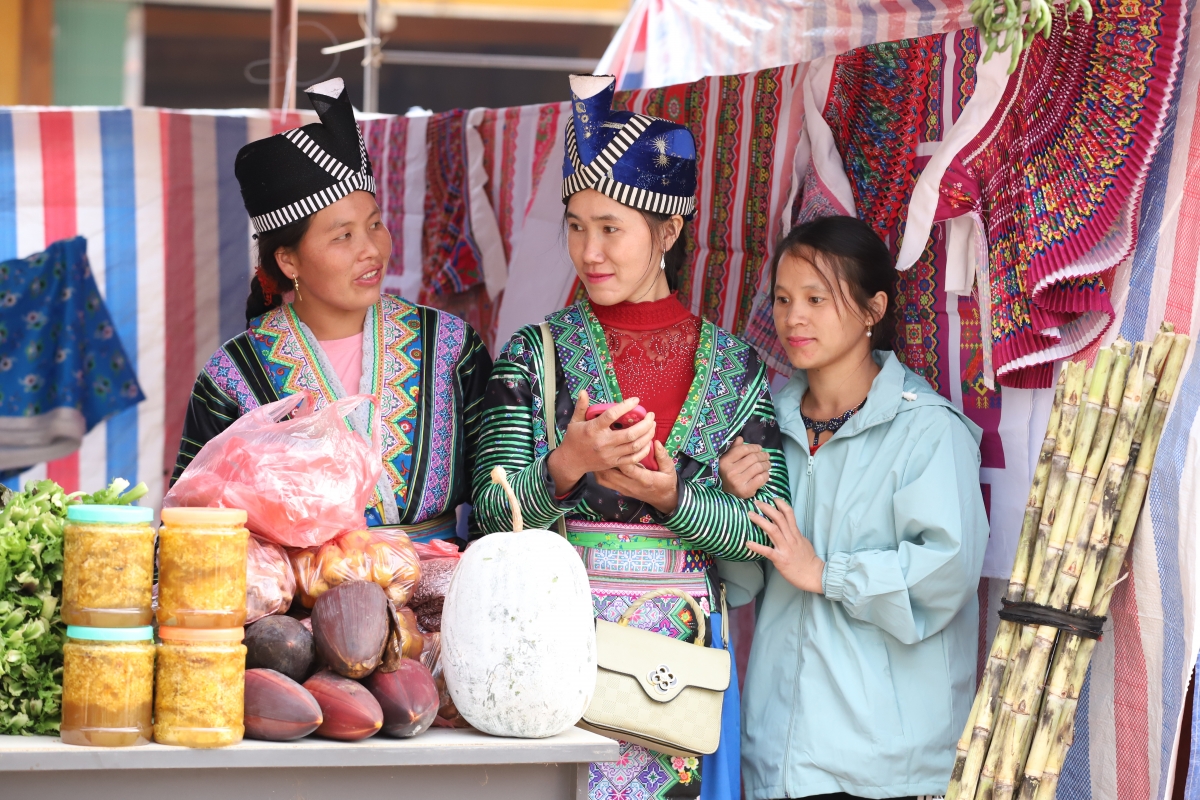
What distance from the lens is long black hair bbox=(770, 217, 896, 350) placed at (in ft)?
8.99

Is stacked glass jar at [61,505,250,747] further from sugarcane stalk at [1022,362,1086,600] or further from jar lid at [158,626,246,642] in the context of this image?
sugarcane stalk at [1022,362,1086,600]

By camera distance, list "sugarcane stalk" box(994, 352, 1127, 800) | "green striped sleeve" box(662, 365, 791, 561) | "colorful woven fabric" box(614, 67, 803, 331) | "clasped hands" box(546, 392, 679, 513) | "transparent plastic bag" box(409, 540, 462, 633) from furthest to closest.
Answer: "colorful woven fabric" box(614, 67, 803, 331)
"green striped sleeve" box(662, 365, 791, 561)
"sugarcane stalk" box(994, 352, 1127, 800)
"clasped hands" box(546, 392, 679, 513)
"transparent plastic bag" box(409, 540, 462, 633)

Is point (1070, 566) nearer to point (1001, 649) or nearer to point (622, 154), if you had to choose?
point (1001, 649)

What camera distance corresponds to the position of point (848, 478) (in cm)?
266

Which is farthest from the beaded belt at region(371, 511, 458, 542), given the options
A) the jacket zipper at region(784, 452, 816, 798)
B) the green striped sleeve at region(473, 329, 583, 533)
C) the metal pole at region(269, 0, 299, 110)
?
the metal pole at region(269, 0, 299, 110)

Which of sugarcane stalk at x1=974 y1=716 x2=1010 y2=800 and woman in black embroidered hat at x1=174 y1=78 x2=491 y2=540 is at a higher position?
woman in black embroidered hat at x1=174 y1=78 x2=491 y2=540

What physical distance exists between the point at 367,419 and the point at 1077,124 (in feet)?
5.00

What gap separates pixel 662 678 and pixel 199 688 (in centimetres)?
101

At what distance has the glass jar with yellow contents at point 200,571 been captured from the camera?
5.12ft

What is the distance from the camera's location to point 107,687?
59.7 inches

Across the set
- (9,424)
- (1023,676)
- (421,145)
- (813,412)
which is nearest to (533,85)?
(421,145)

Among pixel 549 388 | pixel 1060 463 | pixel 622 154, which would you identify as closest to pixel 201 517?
pixel 549 388

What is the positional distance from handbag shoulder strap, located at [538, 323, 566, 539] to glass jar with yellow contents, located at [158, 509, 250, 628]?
0.98 m

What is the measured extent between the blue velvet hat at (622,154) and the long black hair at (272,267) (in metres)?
0.59
